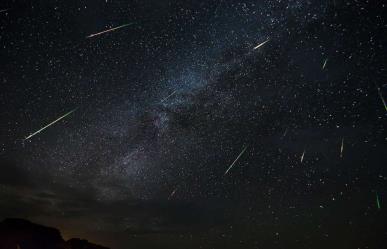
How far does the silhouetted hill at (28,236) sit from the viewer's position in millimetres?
25250

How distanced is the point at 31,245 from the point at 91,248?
25.0ft

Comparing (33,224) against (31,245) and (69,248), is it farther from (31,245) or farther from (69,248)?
(69,248)

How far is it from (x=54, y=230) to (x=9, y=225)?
459 cm

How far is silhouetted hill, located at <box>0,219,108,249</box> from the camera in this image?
25.2 meters

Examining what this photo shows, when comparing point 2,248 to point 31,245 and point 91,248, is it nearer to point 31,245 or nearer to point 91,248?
point 31,245

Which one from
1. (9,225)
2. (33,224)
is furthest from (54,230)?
(9,225)

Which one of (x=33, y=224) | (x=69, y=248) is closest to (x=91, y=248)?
(x=69, y=248)

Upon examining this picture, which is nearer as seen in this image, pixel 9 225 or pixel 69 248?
pixel 9 225

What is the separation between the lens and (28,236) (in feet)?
88.9

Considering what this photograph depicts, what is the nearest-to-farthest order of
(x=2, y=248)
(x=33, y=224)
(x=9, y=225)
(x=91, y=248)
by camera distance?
(x=2, y=248), (x=9, y=225), (x=33, y=224), (x=91, y=248)

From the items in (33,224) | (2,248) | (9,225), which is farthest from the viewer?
(33,224)

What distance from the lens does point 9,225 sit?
1042 inches

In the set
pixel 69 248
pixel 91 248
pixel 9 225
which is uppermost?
pixel 9 225

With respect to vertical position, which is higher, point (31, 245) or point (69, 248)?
point (31, 245)
